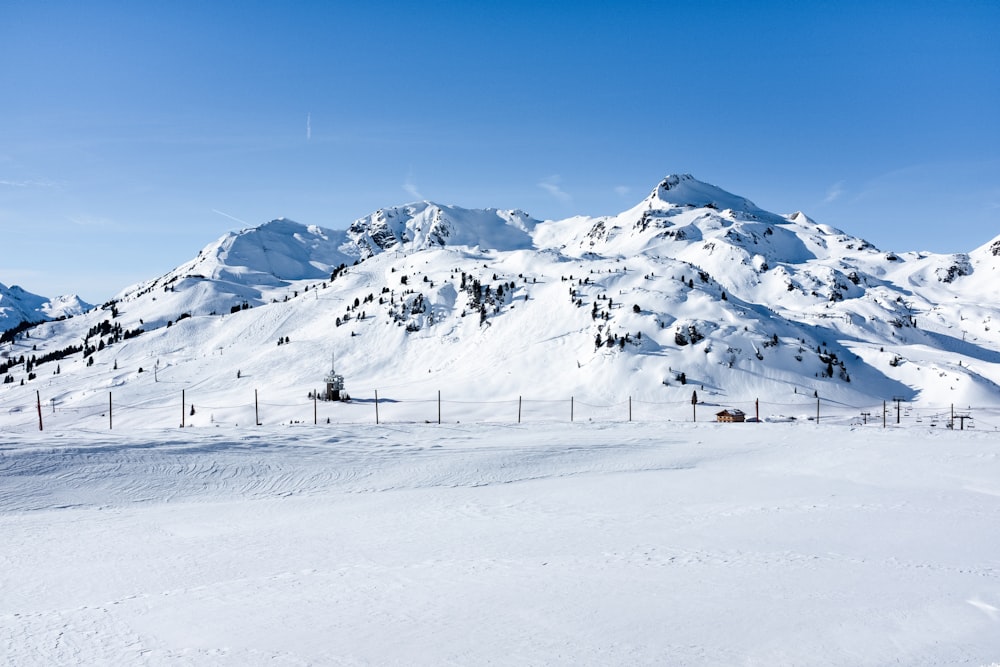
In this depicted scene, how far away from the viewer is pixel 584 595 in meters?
10.3

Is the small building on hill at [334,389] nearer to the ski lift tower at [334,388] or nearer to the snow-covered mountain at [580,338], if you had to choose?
the ski lift tower at [334,388]

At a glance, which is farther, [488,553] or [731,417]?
[731,417]

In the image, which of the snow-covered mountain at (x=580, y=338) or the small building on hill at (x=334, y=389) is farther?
the snow-covered mountain at (x=580, y=338)

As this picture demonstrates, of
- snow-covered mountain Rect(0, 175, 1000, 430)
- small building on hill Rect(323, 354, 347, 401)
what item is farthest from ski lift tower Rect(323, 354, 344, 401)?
snow-covered mountain Rect(0, 175, 1000, 430)

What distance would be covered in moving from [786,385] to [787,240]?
398ft

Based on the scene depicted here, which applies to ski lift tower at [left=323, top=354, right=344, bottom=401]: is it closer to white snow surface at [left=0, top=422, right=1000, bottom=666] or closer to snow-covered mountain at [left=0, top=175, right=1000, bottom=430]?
snow-covered mountain at [left=0, top=175, right=1000, bottom=430]

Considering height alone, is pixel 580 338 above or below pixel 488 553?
above

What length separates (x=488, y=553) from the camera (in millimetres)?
12922

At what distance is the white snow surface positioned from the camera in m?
8.56

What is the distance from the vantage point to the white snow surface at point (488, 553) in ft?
28.1

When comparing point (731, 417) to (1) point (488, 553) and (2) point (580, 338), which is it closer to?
(2) point (580, 338)

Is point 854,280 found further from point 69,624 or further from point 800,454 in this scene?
point 69,624

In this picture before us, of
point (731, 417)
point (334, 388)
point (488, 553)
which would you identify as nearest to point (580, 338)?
point (731, 417)

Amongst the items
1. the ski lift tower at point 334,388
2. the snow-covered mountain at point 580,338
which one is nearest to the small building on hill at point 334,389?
the ski lift tower at point 334,388
